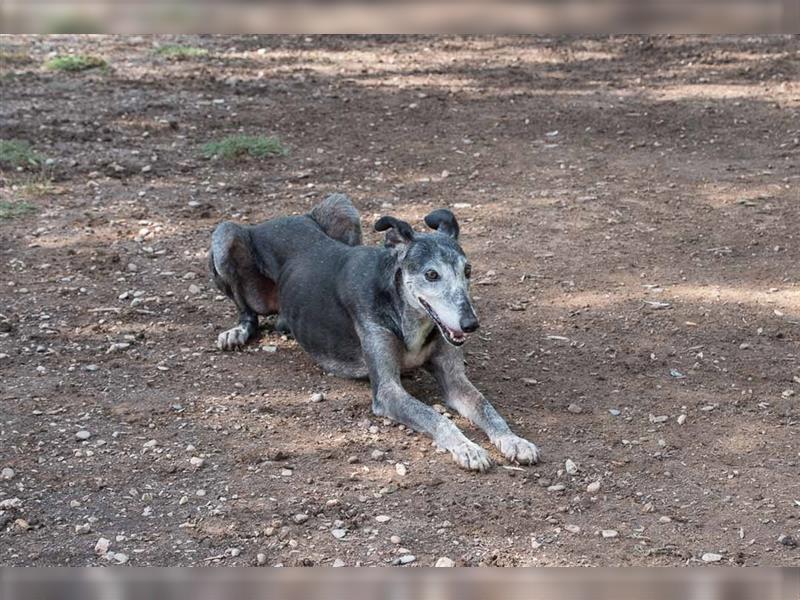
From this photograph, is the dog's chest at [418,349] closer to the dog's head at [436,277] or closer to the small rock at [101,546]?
the dog's head at [436,277]

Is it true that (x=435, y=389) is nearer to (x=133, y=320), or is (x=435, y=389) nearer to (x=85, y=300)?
(x=133, y=320)

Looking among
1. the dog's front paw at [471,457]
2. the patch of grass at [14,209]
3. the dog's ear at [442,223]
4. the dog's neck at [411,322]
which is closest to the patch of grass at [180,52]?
the patch of grass at [14,209]

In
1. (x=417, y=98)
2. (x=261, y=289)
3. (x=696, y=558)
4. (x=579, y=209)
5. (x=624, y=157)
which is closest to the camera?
(x=696, y=558)

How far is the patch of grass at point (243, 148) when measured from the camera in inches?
403

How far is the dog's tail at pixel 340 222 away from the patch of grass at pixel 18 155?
3694 millimetres

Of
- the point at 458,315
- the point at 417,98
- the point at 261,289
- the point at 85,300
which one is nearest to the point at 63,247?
the point at 85,300

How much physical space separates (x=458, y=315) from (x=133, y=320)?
2.60 metres

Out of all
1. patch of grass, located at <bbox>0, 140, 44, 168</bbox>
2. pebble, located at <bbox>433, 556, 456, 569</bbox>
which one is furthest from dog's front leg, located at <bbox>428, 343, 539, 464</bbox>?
patch of grass, located at <bbox>0, 140, 44, 168</bbox>

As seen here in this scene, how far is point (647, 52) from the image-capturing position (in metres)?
13.6

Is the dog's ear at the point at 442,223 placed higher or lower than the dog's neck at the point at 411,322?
higher

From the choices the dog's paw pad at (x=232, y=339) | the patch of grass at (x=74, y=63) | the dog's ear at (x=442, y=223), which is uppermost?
the patch of grass at (x=74, y=63)

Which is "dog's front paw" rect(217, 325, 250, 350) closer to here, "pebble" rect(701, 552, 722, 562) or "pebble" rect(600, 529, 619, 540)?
"pebble" rect(600, 529, 619, 540)

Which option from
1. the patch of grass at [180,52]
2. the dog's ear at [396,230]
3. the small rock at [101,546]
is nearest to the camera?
the small rock at [101,546]

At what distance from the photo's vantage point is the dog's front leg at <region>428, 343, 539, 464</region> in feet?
17.7
